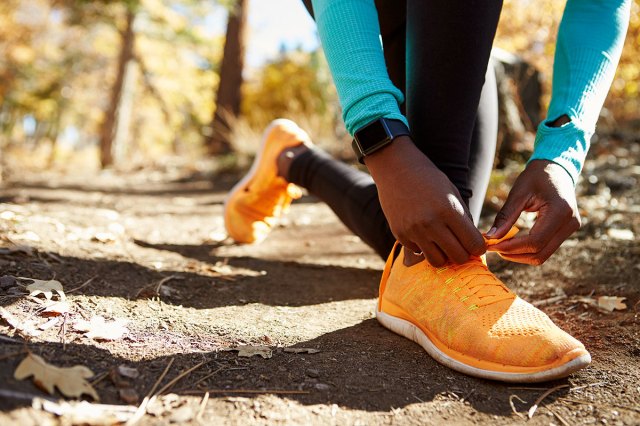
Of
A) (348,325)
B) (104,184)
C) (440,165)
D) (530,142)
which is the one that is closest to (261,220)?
(348,325)

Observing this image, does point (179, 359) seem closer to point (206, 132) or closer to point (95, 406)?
point (95, 406)

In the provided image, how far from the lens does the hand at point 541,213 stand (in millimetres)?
977

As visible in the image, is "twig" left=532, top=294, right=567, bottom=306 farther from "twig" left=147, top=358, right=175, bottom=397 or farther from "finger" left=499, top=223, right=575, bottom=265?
"twig" left=147, top=358, right=175, bottom=397

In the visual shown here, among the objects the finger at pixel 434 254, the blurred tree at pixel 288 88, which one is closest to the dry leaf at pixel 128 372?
the finger at pixel 434 254

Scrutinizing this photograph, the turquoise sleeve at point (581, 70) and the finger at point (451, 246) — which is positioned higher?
the turquoise sleeve at point (581, 70)

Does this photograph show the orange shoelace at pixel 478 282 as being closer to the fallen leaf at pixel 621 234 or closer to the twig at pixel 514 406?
the twig at pixel 514 406

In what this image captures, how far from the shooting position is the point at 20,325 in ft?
3.11

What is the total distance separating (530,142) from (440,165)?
9.60ft

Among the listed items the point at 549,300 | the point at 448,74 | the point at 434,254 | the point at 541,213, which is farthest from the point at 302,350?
the point at 549,300

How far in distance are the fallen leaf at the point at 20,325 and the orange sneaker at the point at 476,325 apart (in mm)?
748

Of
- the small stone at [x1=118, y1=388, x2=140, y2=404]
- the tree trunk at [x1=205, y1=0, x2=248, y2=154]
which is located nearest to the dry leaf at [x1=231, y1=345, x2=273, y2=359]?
the small stone at [x1=118, y1=388, x2=140, y2=404]

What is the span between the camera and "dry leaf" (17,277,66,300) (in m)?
1.11

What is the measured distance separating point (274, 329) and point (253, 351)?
158 mm

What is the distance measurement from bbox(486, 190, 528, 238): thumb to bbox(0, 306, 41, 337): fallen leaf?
0.89 meters
